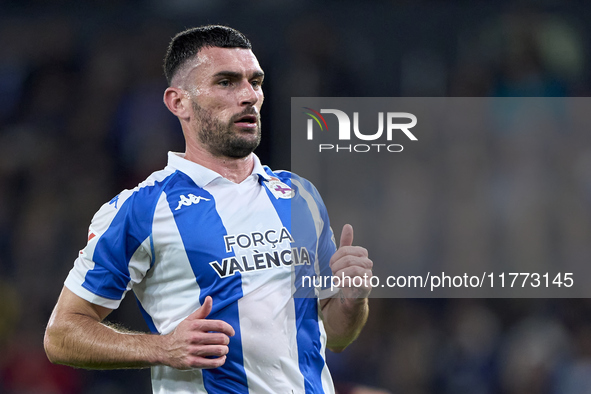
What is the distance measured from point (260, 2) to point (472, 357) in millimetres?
3760

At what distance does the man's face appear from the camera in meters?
2.87

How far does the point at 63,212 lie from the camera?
19.9 feet

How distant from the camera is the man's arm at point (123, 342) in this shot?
2.34 m

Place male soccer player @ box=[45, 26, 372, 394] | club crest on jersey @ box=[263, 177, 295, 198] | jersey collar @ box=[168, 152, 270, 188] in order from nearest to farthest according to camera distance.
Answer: male soccer player @ box=[45, 26, 372, 394] < jersey collar @ box=[168, 152, 270, 188] < club crest on jersey @ box=[263, 177, 295, 198]

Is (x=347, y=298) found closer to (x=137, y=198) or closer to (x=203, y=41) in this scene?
(x=137, y=198)

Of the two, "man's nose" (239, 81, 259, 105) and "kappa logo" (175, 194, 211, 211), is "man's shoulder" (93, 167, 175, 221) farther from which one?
"man's nose" (239, 81, 259, 105)

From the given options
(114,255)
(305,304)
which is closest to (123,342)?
(114,255)

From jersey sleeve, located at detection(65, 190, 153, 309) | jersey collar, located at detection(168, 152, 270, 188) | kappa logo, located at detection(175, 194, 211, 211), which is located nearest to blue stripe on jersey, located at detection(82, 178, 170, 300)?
jersey sleeve, located at detection(65, 190, 153, 309)

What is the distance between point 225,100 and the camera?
2863 mm

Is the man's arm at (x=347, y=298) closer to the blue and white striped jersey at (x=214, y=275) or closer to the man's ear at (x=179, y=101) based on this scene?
the blue and white striped jersey at (x=214, y=275)


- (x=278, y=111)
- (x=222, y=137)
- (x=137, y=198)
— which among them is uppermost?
(x=278, y=111)

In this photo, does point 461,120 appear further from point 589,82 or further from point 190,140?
point 589,82

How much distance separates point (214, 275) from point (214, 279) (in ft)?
0.05

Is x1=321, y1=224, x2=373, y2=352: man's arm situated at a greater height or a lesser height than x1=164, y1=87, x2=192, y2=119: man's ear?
lesser
